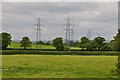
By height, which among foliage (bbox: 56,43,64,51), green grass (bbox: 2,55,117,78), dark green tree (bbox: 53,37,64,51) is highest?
dark green tree (bbox: 53,37,64,51)

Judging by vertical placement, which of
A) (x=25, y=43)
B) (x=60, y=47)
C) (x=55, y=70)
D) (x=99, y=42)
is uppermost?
(x=99, y=42)

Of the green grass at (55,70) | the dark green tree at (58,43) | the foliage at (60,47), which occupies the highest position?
the dark green tree at (58,43)

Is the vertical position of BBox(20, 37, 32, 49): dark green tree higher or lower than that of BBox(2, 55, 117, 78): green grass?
higher

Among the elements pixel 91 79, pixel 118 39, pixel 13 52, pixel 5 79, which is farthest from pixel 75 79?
pixel 13 52

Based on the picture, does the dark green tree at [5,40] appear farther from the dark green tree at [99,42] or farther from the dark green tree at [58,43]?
the dark green tree at [99,42]

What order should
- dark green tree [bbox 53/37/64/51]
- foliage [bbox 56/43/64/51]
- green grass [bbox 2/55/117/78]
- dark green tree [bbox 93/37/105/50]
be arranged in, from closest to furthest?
1. green grass [bbox 2/55/117/78]
2. foliage [bbox 56/43/64/51]
3. dark green tree [bbox 53/37/64/51]
4. dark green tree [bbox 93/37/105/50]

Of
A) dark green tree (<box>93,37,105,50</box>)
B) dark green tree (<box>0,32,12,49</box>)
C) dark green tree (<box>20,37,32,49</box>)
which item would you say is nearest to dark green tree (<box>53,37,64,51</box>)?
dark green tree (<box>20,37,32,49</box>)

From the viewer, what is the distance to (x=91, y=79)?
24.8m

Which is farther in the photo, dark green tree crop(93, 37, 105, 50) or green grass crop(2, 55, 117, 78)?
dark green tree crop(93, 37, 105, 50)

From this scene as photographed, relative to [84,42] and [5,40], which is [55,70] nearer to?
[5,40]

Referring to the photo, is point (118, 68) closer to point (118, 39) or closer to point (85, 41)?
point (118, 39)

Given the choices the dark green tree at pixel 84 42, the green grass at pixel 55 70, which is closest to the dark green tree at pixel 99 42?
the dark green tree at pixel 84 42

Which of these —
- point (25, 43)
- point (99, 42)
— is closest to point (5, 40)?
point (25, 43)

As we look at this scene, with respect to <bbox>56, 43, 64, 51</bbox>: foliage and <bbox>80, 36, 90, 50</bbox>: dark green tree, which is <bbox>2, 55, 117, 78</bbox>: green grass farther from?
<bbox>80, 36, 90, 50</bbox>: dark green tree
